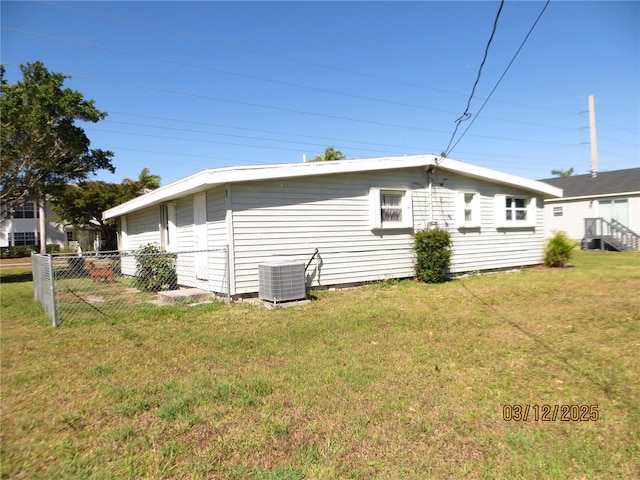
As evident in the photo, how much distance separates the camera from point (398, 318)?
6.43 m

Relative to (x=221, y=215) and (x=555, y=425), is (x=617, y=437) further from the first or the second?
(x=221, y=215)

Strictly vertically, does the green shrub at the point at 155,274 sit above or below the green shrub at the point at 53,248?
below

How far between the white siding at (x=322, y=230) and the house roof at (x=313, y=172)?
0.33 metres

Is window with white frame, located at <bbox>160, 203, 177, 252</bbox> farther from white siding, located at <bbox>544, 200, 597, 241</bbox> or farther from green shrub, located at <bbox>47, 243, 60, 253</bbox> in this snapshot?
green shrub, located at <bbox>47, 243, 60, 253</bbox>

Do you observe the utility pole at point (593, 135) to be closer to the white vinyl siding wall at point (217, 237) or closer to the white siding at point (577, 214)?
the white siding at point (577, 214)

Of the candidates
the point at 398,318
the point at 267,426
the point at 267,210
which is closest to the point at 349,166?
the point at 267,210

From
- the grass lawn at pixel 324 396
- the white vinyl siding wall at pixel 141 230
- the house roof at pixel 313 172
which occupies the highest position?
the house roof at pixel 313 172

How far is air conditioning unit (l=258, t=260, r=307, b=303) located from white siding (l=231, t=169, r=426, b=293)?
0.51 metres

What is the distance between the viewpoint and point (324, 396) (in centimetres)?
342

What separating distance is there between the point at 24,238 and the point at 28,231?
0.66 meters

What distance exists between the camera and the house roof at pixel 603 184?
21688 mm

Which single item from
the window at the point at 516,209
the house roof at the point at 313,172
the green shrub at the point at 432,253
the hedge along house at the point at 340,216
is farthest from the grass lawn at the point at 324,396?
the window at the point at 516,209

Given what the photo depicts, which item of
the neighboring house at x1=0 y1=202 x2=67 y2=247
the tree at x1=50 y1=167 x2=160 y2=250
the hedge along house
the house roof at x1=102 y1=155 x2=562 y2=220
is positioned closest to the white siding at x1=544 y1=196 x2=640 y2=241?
the hedge along house

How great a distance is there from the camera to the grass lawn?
8.12 ft
